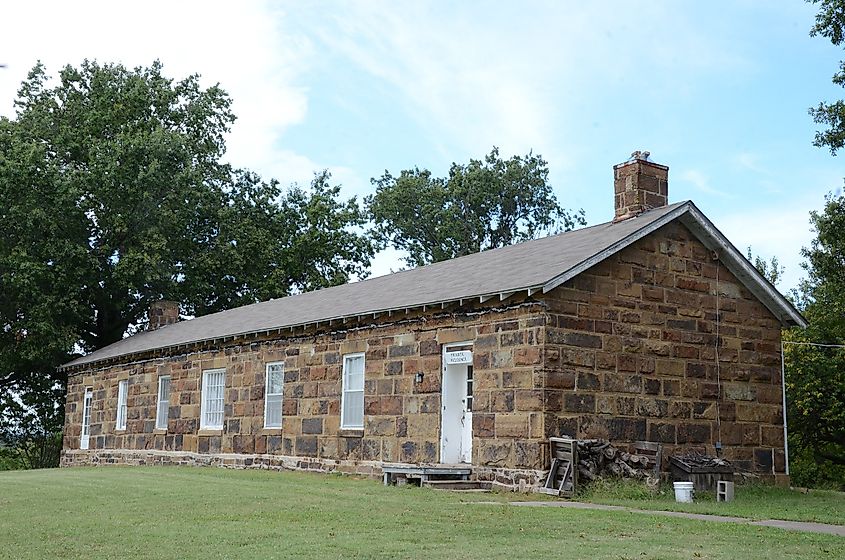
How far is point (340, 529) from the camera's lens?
10359 mm

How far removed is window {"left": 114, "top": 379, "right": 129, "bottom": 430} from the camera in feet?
90.5

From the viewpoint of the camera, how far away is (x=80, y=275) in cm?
3306

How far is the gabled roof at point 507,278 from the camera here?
52.9 feet

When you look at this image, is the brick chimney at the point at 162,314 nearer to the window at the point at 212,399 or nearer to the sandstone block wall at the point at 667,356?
the window at the point at 212,399

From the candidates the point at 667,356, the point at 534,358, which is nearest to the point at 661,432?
the point at 667,356

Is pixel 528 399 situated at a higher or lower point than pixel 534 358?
lower

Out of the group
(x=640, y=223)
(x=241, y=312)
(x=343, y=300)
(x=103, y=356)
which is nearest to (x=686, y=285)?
(x=640, y=223)

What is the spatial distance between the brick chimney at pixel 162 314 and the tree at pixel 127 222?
1.01 metres

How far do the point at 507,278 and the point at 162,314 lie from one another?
20.1 metres

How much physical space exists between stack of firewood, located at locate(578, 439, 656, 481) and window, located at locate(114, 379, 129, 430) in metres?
16.2

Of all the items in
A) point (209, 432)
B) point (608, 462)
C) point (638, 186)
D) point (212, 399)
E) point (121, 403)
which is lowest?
point (608, 462)

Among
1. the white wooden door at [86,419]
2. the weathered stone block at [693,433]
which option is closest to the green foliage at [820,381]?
the weathered stone block at [693,433]

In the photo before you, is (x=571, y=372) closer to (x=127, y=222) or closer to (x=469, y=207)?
(x=127, y=222)

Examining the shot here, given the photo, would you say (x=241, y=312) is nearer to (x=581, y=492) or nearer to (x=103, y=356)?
(x=103, y=356)
